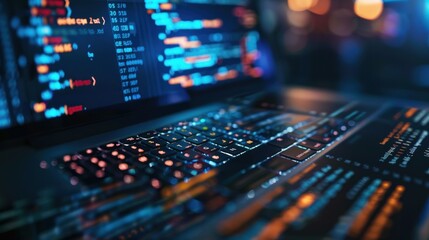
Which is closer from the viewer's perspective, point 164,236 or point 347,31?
point 164,236

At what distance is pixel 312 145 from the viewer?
0.60m

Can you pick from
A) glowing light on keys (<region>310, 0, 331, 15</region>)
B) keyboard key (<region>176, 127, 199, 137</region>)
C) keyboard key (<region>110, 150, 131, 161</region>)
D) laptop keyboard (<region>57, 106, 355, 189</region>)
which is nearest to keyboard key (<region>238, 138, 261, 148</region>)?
laptop keyboard (<region>57, 106, 355, 189</region>)

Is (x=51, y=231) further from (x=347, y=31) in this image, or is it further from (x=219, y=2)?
(x=347, y=31)

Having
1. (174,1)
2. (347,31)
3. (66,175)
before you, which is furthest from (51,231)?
(347,31)

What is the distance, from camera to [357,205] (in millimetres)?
393

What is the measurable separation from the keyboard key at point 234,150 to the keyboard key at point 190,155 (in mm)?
49

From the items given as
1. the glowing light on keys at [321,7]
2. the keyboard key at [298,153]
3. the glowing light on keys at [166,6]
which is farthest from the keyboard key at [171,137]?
the glowing light on keys at [321,7]

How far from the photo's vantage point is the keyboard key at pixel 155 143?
591mm

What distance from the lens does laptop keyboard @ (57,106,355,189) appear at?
48cm

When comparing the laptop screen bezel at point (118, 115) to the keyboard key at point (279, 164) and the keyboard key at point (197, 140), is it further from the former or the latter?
the keyboard key at point (279, 164)

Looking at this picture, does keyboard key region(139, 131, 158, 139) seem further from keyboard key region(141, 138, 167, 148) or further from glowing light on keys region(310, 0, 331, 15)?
glowing light on keys region(310, 0, 331, 15)

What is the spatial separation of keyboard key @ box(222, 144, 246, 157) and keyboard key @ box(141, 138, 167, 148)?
4.6 inches

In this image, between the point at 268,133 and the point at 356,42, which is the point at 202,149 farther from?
the point at 356,42

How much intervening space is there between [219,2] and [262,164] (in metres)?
0.57
